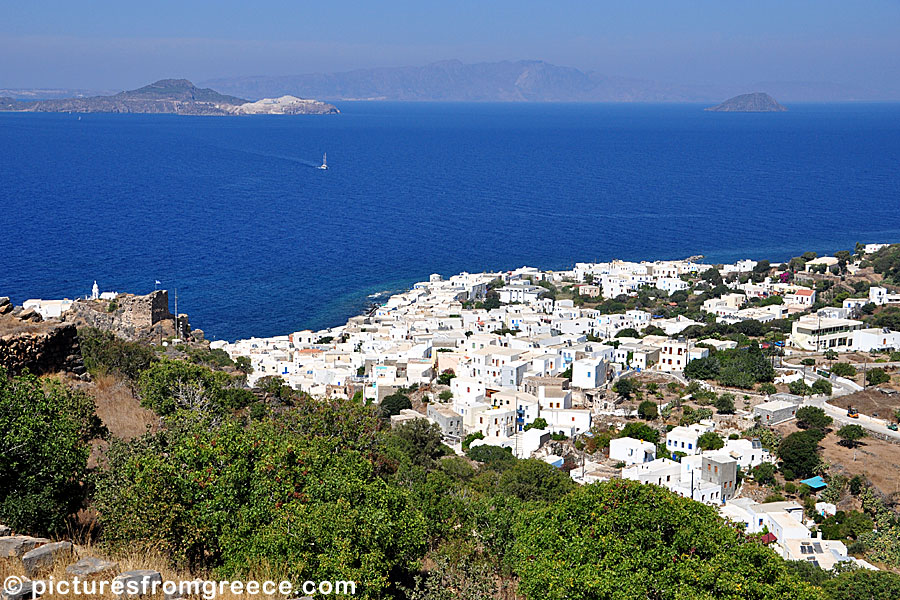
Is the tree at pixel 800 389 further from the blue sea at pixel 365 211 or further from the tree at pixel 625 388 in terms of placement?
the blue sea at pixel 365 211

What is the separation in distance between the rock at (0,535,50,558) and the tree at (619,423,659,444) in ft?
69.0

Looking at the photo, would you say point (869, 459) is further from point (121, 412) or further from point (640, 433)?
point (121, 412)

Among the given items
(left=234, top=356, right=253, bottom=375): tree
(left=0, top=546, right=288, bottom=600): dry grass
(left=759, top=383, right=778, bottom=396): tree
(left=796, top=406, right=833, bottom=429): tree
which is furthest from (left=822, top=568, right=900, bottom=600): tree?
(left=234, top=356, right=253, bottom=375): tree

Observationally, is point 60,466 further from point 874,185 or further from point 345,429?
point 874,185

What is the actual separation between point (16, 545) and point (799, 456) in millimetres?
22171

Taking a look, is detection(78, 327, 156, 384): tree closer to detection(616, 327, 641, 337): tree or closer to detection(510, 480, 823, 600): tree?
detection(510, 480, 823, 600): tree

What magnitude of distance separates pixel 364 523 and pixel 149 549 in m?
2.08

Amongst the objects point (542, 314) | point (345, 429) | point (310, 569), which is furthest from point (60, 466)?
point (542, 314)

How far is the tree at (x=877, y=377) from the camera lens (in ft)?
104

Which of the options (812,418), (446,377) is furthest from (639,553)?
(446,377)

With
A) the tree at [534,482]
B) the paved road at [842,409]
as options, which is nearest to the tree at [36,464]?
the tree at [534,482]

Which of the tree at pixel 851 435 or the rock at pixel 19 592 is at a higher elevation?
the rock at pixel 19 592

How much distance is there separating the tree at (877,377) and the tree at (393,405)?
16.6 m

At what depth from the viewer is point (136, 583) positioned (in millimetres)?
6742
